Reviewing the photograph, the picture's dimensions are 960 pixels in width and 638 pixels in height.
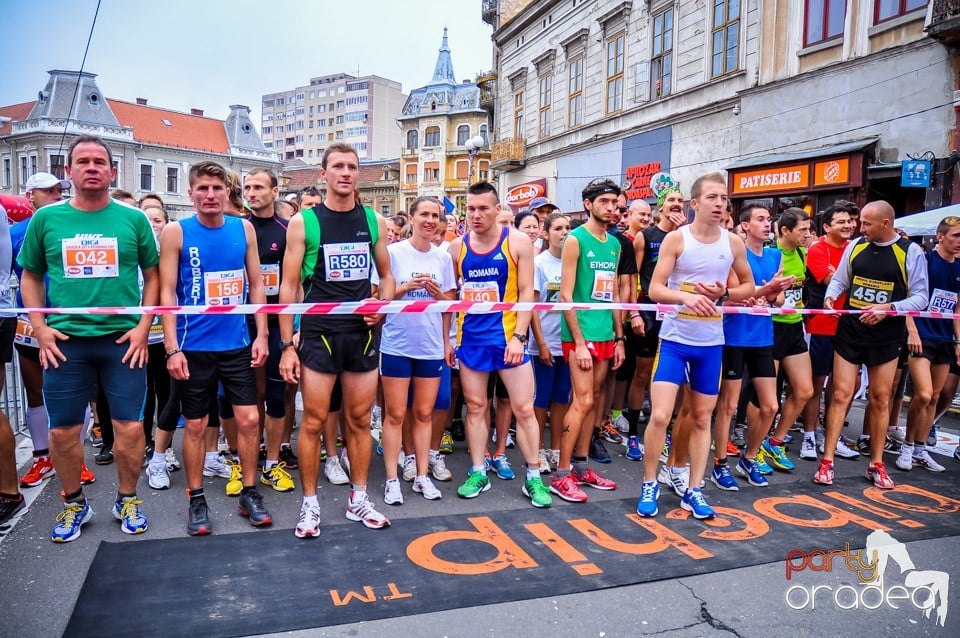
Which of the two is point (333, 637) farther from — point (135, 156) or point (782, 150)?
point (135, 156)

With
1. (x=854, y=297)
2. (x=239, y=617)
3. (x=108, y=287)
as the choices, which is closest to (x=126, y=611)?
(x=239, y=617)

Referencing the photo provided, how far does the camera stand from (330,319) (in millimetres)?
4332

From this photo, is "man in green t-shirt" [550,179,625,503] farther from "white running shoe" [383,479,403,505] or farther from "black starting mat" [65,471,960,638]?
"white running shoe" [383,479,403,505]

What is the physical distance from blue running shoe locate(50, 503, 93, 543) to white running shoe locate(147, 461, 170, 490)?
2.62ft

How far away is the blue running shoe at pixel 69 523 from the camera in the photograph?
4059 mm

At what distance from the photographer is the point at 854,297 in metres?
5.79

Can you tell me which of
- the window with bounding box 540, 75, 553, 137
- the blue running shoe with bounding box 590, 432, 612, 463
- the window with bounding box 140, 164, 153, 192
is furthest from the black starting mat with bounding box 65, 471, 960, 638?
the window with bounding box 140, 164, 153, 192

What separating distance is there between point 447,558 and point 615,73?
65.6ft

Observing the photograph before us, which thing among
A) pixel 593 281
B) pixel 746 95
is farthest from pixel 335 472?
pixel 746 95

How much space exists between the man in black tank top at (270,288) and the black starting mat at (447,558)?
3.95 ft

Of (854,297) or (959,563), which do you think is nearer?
(959,563)

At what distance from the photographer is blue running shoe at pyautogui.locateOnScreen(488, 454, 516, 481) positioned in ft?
18.3

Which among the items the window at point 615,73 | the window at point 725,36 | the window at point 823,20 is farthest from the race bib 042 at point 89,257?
the window at point 615,73

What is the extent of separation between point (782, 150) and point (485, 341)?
12.3m
